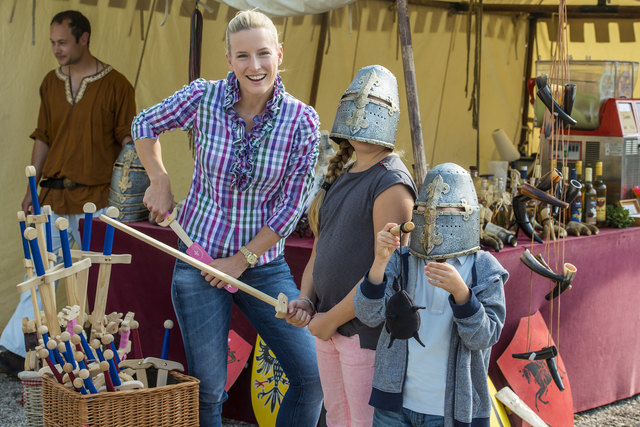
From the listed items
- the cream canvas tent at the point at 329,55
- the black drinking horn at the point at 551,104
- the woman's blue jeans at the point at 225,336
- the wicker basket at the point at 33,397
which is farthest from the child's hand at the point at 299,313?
the cream canvas tent at the point at 329,55

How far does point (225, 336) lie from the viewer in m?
2.76

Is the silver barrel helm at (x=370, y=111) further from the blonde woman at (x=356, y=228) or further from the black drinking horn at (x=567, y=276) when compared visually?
the black drinking horn at (x=567, y=276)

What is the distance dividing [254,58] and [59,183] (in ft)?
7.85

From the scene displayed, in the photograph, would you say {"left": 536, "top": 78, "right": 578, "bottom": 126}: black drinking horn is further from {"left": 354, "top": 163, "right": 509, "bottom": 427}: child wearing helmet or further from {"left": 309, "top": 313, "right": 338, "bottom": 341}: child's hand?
{"left": 309, "top": 313, "right": 338, "bottom": 341}: child's hand

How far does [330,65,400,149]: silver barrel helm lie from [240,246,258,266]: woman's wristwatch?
0.51 metres

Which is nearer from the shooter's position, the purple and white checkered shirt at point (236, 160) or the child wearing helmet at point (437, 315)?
the child wearing helmet at point (437, 315)

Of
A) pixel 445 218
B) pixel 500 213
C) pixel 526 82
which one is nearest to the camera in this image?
pixel 445 218

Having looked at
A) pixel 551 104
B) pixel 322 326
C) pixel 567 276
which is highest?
pixel 551 104

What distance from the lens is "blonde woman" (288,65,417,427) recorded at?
2350 millimetres

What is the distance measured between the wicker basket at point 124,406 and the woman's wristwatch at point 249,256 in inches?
17.8

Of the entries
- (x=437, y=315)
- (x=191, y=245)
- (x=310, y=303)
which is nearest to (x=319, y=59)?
(x=191, y=245)

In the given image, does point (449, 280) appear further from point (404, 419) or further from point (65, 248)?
point (65, 248)

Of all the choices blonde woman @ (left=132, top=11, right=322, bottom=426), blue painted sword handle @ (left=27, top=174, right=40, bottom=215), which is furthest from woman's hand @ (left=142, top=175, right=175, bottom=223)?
blue painted sword handle @ (left=27, top=174, right=40, bottom=215)

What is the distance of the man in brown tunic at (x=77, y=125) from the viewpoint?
175 inches
